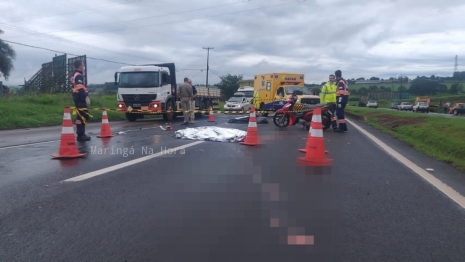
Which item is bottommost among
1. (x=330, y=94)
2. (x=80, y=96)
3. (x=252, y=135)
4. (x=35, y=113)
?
(x=35, y=113)

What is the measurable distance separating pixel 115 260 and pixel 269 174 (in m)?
3.03

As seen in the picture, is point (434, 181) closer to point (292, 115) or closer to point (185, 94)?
point (292, 115)

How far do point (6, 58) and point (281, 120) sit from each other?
116 feet

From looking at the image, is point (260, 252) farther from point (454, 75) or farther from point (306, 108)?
point (454, 75)

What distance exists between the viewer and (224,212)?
4.43m

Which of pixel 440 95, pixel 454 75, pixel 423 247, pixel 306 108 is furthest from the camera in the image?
pixel 454 75

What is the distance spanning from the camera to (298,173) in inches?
245

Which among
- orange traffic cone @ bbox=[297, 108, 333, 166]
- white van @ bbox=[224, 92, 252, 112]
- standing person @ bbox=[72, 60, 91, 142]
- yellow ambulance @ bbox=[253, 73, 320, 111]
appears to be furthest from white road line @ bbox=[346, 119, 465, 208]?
white van @ bbox=[224, 92, 252, 112]

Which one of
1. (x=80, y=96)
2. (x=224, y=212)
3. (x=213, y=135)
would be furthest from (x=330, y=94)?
(x=224, y=212)

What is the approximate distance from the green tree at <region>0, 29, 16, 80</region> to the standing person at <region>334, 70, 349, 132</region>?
3725 centimetres

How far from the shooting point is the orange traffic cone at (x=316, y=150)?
23.4 ft

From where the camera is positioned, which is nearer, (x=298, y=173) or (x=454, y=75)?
(x=298, y=173)

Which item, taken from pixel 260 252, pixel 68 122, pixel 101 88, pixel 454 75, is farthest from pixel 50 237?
pixel 454 75

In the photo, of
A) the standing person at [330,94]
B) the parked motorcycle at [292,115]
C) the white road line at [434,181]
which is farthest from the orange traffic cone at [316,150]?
the parked motorcycle at [292,115]
